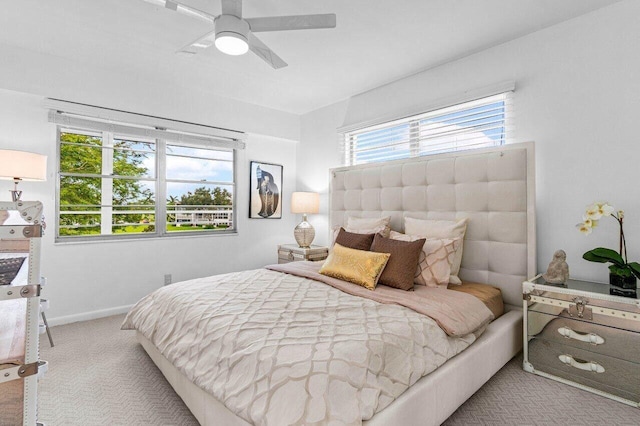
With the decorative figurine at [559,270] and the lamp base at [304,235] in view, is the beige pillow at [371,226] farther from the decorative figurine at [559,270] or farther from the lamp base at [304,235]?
the decorative figurine at [559,270]

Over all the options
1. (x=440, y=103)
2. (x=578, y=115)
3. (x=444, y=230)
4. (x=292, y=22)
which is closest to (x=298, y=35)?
(x=292, y=22)

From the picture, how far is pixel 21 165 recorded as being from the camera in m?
2.44

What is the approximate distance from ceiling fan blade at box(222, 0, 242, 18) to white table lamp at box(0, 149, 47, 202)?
1983 millimetres

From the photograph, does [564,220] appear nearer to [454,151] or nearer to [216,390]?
[454,151]

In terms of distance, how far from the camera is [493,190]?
8.70ft

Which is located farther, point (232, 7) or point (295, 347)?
point (232, 7)

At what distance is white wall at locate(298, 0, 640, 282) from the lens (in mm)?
2180

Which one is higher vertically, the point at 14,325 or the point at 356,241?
the point at 356,241

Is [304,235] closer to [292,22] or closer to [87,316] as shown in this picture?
[87,316]

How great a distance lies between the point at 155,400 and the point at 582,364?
2703mm

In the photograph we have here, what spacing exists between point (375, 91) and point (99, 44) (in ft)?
9.07

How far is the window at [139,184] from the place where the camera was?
3281 mm

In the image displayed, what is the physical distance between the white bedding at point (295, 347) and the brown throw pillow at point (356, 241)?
658 mm

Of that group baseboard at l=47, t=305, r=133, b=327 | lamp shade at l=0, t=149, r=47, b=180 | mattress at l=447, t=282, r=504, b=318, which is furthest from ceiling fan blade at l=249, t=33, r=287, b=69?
baseboard at l=47, t=305, r=133, b=327
